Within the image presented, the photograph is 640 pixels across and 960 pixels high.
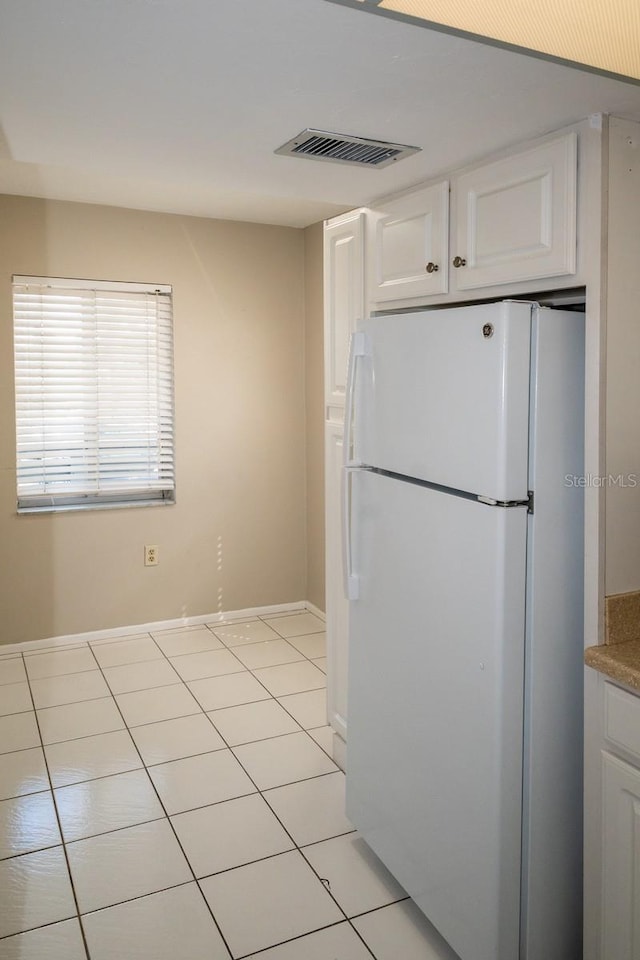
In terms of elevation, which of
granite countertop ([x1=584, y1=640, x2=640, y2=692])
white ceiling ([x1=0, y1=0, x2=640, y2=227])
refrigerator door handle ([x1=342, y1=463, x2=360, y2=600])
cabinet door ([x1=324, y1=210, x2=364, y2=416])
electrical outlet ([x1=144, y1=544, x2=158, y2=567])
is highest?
white ceiling ([x1=0, y1=0, x2=640, y2=227])

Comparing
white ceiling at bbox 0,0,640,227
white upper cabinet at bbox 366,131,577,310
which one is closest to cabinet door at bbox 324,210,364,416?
white upper cabinet at bbox 366,131,577,310

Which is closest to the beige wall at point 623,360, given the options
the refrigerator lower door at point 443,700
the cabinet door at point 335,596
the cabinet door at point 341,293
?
the refrigerator lower door at point 443,700

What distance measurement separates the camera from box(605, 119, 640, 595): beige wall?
170 cm

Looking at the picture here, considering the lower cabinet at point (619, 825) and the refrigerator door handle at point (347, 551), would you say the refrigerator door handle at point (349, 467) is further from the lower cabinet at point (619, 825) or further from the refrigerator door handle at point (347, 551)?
the lower cabinet at point (619, 825)

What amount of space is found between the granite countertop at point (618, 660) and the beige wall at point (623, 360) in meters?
0.13

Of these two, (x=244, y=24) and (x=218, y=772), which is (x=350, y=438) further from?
(x=218, y=772)

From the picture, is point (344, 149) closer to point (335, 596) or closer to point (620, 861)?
point (335, 596)

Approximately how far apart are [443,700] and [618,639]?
1.49 feet

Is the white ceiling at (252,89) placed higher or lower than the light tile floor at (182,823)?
higher

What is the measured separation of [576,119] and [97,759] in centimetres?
270

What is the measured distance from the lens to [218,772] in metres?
2.91

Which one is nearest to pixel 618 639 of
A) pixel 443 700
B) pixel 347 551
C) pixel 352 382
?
pixel 443 700

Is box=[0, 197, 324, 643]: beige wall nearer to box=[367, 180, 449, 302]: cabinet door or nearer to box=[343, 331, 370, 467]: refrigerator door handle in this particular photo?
box=[367, 180, 449, 302]: cabinet door

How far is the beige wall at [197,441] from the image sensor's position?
4.12 m
